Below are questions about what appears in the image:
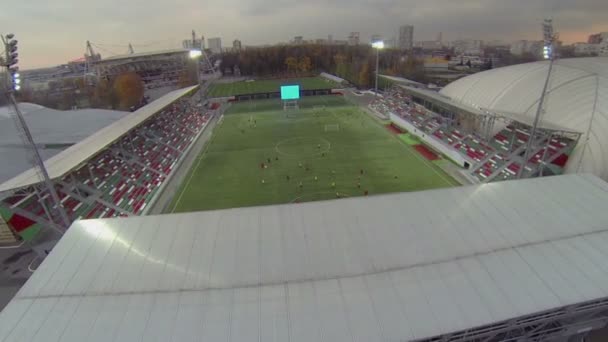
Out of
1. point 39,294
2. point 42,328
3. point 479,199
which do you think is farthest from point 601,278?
point 39,294

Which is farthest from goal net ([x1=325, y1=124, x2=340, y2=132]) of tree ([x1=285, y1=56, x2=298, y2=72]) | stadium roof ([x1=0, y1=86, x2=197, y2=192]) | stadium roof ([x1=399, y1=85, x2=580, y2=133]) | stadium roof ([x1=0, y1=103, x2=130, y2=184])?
tree ([x1=285, y1=56, x2=298, y2=72])

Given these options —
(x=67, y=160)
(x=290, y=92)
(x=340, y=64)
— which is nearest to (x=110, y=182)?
(x=67, y=160)

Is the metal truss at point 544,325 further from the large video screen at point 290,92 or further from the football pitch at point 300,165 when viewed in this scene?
the large video screen at point 290,92

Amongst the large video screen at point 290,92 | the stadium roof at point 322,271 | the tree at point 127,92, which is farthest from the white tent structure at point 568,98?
the tree at point 127,92

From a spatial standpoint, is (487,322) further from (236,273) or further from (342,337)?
(236,273)

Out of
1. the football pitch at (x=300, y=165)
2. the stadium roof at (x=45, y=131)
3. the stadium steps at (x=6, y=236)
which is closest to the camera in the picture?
the stadium steps at (x=6, y=236)

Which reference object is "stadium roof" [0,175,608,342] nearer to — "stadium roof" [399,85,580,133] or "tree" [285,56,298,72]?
"stadium roof" [399,85,580,133]
